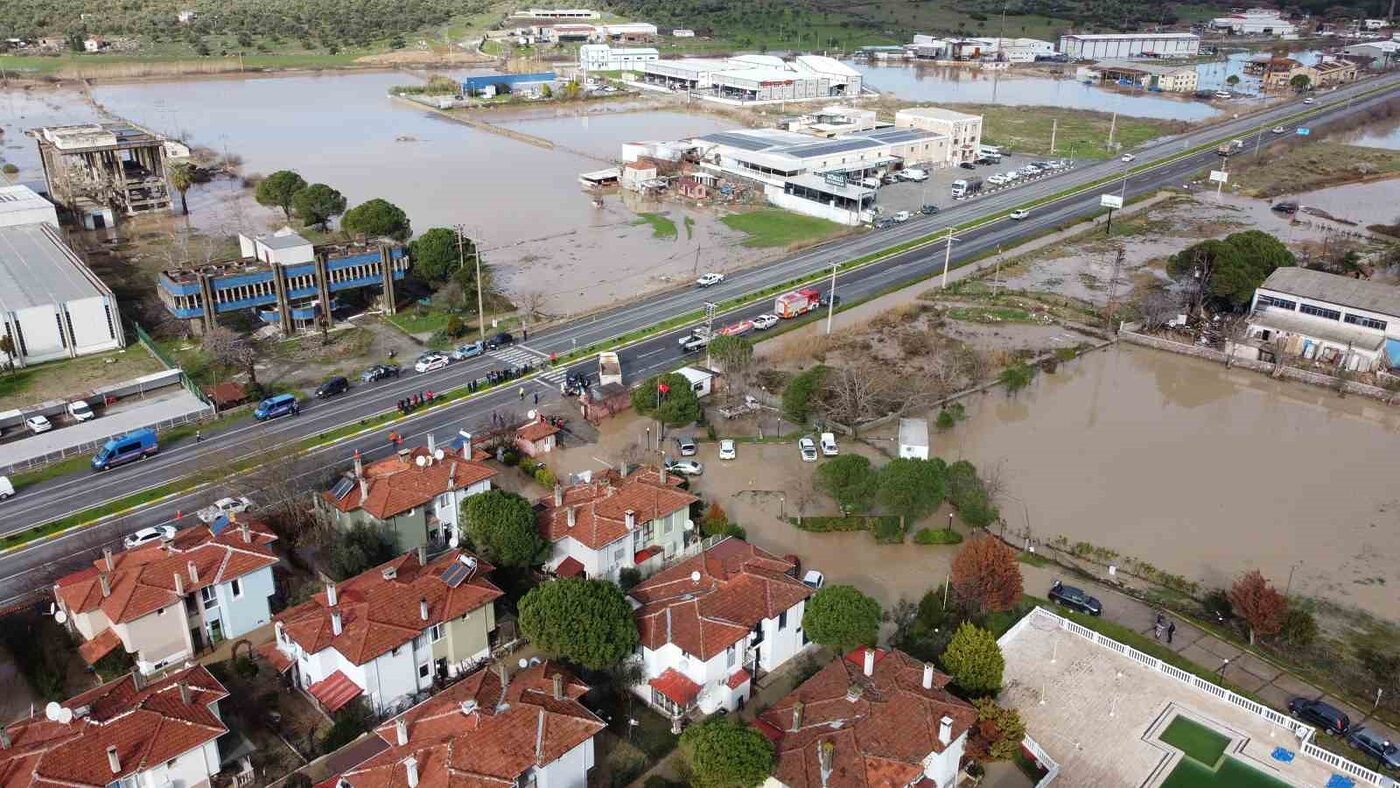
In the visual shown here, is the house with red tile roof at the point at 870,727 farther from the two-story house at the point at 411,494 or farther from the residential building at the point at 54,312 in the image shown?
the residential building at the point at 54,312

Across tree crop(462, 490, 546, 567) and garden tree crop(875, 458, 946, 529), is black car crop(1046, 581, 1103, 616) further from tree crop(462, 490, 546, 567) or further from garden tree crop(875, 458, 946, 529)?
tree crop(462, 490, 546, 567)

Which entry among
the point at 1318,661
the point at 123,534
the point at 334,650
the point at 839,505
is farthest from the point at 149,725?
the point at 1318,661

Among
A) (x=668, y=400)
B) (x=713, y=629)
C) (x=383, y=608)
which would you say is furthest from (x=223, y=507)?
(x=713, y=629)

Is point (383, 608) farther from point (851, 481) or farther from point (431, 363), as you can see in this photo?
point (431, 363)

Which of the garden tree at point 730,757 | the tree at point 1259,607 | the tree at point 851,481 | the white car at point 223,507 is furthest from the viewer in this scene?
the tree at point 851,481

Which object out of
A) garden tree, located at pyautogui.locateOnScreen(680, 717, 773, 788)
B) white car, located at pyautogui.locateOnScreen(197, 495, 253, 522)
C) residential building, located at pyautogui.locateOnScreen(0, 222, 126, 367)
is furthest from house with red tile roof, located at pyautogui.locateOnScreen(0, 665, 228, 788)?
residential building, located at pyautogui.locateOnScreen(0, 222, 126, 367)

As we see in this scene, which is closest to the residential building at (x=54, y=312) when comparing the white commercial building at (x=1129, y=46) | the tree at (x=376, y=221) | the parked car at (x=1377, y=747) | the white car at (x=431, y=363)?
the tree at (x=376, y=221)
